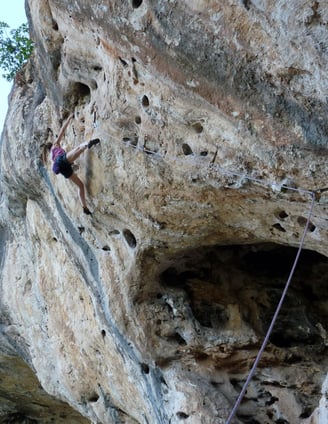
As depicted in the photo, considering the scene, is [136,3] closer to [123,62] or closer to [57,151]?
[123,62]

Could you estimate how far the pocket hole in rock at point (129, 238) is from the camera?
20.4ft

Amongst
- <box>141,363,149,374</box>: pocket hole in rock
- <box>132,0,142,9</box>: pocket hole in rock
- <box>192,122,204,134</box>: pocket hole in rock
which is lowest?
<box>141,363,149,374</box>: pocket hole in rock

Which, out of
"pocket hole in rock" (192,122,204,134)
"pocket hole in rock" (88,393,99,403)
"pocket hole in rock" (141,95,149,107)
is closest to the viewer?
"pocket hole in rock" (192,122,204,134)

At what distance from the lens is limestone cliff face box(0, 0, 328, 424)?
452 cm

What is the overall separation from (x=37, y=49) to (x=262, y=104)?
342 centimetres

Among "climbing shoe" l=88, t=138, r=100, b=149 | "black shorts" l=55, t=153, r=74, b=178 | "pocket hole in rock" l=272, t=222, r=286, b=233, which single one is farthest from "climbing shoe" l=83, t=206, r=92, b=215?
"pocket hole in rock" l=272, t=222, r=286, b=233

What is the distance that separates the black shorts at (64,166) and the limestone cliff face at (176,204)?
0.12m

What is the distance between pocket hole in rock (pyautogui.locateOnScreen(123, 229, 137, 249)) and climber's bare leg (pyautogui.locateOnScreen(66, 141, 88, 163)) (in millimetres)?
850

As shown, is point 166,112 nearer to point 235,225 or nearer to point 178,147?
point 178,147

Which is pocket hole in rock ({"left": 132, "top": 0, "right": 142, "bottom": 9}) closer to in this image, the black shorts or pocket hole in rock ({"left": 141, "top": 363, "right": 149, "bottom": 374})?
the black shorts

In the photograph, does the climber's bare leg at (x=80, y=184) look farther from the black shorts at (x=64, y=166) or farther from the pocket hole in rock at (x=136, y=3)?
the pocket hole in rock at (x=136, y=3)

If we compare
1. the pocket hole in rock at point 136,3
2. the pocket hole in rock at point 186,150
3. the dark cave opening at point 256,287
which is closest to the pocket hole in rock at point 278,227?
the pocket hole in rock at point 186,150

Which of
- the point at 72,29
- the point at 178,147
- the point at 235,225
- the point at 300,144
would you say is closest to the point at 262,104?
the point at 300,144

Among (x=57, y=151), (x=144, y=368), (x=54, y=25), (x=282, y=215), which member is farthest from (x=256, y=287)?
(x=54, y=25)
